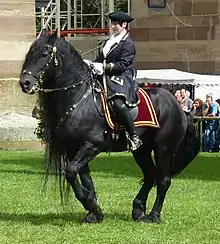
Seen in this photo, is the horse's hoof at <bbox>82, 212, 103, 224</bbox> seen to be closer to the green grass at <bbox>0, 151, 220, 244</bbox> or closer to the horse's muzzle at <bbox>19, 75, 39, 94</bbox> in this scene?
the green grass at <bbox>0, 151, 220, 244</bbox>

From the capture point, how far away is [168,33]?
31.5 m

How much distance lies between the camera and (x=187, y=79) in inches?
1102

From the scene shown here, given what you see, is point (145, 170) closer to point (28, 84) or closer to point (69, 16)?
point (28, 84)

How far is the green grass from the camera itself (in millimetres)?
10742

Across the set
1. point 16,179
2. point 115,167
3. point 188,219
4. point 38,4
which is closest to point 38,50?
Result: point 188,219

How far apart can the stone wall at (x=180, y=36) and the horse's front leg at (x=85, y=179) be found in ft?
63.1

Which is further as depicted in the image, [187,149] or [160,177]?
[187,149]

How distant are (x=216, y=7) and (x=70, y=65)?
19457 millimetres

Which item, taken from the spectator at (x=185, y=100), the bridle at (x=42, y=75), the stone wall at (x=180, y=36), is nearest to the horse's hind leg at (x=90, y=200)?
the bridle at (x=42, y=75)

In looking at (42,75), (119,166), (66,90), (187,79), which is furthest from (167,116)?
(187,79)

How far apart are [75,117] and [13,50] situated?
47.7 ft

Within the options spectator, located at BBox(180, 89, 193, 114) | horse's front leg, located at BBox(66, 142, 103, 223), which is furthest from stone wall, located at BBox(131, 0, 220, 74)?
horse's front leg, located at BBox(66, 142, 103, 223)

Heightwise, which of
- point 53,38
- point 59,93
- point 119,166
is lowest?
point 119,166

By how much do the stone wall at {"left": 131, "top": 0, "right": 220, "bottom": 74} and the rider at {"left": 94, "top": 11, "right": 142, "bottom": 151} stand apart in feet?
62.1
